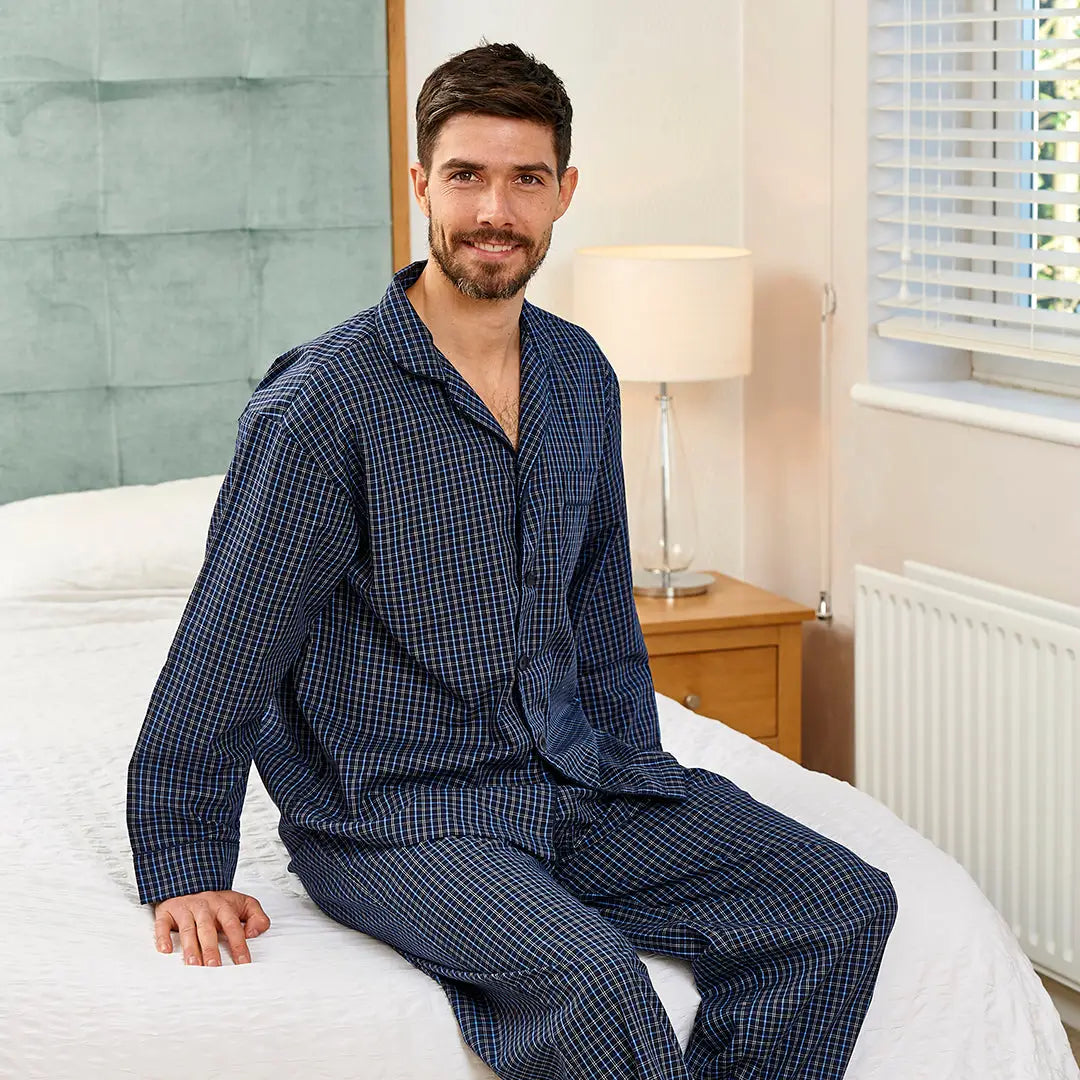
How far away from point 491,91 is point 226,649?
1.87ft

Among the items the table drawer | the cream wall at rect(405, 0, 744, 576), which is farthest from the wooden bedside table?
the cream wall at rect(405, 0, 744, 576)

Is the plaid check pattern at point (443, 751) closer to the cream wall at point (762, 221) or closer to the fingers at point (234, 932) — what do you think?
the fingers at point (234, 932)

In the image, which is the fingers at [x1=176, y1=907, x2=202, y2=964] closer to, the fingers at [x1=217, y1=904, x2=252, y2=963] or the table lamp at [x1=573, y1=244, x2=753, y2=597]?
the fingers at [x1=217, y1=904, x2=252, y2=963]

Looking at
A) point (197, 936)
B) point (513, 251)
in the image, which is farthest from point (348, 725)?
point (513, 251)

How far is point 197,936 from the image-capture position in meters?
1.47

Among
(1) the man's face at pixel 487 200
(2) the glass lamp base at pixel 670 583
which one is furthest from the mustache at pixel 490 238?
(2) the glass lamp base at pixel 670 583

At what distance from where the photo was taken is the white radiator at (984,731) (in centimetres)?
236

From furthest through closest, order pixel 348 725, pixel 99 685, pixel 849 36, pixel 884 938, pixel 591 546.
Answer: pixel 849 36
pixel 99 685
pixel 591 546
pixel 348 725
pixel 884 938

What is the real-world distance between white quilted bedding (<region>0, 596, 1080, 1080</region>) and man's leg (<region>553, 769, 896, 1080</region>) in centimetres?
4

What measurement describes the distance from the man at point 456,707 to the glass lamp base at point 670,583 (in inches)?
52.8

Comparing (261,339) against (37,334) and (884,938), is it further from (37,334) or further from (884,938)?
(884,938)

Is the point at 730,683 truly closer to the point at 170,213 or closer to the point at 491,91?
the point at 170,213

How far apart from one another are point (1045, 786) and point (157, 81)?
6.19ft

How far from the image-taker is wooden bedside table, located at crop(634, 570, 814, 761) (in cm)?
287
